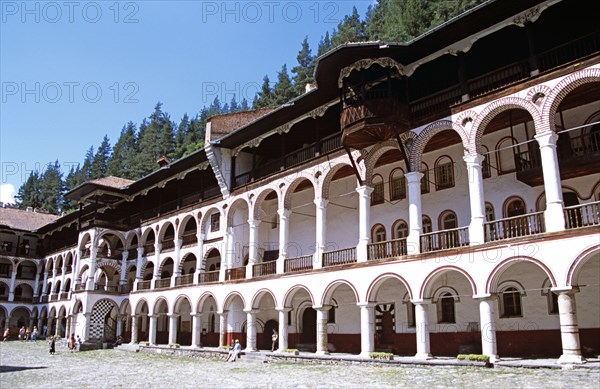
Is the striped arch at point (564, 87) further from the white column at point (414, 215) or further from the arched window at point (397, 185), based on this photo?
the arched window at point (397, 185)

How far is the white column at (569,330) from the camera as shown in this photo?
42.7 ft

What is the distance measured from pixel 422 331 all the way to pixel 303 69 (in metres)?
52.0

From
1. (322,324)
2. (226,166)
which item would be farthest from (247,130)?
(322,324)

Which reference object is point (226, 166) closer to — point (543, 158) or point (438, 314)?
point (438, 314)

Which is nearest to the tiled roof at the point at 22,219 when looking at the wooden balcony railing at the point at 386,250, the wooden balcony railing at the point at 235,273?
the wooden balcony railing at the point at 235,273

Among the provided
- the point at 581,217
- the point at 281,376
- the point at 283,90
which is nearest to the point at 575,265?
the point at 581,217

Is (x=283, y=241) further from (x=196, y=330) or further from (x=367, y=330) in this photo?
(x=196, y=330)

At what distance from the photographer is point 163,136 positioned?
78.6 meters

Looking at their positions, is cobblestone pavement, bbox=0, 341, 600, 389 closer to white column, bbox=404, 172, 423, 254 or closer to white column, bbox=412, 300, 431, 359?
white column, bbox=412, 300, 431, 359

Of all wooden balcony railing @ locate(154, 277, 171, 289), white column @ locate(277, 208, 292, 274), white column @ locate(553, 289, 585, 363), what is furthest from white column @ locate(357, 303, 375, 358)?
wooden balcony railing @ locate(154, 277, 171, 289)

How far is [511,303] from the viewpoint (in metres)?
17.5

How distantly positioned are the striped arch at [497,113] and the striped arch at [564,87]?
0.67 feet

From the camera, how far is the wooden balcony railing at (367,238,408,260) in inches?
726

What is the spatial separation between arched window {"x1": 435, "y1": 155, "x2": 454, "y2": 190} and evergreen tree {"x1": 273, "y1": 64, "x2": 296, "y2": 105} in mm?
39470
